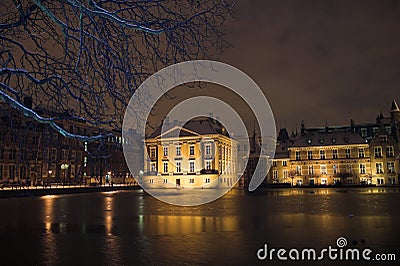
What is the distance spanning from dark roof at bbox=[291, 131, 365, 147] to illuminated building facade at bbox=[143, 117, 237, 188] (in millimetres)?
16391

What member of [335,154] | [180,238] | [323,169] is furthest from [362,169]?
[180,238]

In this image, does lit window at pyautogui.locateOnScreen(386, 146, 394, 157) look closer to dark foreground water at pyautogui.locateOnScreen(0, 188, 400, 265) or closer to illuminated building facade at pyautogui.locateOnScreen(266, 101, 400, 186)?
illuminated building facade at pyautogui.locateOnScreen(266, 101, 400, 186)

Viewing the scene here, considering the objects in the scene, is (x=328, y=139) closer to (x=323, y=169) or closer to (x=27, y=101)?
(x=323, y=169)

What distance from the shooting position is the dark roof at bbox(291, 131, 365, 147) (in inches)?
2837

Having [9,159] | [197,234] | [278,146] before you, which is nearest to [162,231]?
[197,234]

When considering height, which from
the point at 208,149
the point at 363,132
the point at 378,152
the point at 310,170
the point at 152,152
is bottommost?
the point at 310,170

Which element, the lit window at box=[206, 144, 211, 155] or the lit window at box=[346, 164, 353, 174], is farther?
the lit window at box=[206, 144, 211, 155]

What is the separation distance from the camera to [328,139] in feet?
243

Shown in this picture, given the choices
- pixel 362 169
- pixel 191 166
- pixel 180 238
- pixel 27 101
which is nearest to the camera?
pixel 27 101

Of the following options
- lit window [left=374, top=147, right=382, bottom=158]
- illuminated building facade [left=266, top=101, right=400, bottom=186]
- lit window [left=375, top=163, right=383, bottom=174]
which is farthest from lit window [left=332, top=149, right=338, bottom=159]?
lit window [left=375, top=163, right=383, bottom=174]

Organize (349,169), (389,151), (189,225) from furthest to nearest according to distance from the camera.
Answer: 1. (349,169)
2. (389,151)
3. (189,225)

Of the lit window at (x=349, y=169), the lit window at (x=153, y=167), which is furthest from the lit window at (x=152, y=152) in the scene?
the lit window at (x=349, y=169)

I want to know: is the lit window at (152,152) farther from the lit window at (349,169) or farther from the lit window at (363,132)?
the lit window at (363,132)

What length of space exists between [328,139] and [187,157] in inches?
1088
